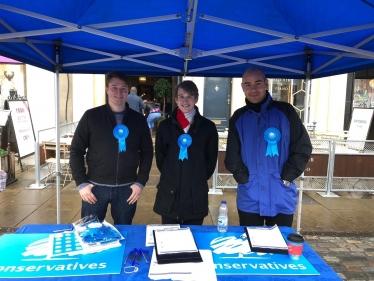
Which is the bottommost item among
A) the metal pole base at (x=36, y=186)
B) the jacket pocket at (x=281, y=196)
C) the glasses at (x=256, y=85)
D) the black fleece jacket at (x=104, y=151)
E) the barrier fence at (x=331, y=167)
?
the metal pole base at (x=36, y=186)

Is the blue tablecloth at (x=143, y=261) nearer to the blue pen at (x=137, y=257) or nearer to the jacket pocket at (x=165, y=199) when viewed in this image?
the blue pen at (x=137, y=257)

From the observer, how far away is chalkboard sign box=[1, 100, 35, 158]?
760cm

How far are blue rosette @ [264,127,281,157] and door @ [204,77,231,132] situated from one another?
910 cm

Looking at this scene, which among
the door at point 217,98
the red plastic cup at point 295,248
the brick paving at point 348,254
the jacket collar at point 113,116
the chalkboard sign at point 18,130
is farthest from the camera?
the door at point 217,98

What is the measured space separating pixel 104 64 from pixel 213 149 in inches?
84.1

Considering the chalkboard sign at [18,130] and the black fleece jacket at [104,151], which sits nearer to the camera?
the black fleece jacket at [104,151]

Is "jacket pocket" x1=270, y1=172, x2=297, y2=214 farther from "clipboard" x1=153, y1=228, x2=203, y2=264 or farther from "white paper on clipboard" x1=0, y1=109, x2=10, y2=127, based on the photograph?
"white paper on clipboard" x1=0, y1=109, x2=10, y2=127

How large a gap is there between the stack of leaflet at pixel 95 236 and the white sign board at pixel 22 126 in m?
6.48

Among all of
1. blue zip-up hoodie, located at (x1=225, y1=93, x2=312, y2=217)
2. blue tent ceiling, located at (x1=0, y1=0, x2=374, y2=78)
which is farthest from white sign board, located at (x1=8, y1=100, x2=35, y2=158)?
blue zip-up hoodie, located at (x1=225, y1=93, x2=312, y2=217)

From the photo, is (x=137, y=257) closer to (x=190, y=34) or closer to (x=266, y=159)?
(x=266, y=159)

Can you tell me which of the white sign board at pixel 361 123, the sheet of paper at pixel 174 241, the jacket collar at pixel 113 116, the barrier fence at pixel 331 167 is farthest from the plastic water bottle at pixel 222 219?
the white sign board at pixel 361 123

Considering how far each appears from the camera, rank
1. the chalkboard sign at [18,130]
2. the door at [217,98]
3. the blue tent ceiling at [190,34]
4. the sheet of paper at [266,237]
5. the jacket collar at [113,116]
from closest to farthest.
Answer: the sheet of paper at [266,237] → the blue tent ceiling at [190,34] → the jacket collar at [113,116] → the chalkboard sign at [18,130] → the door at [217,98]

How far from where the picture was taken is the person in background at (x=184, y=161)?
2678 mm

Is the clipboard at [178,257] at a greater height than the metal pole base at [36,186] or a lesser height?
greater
